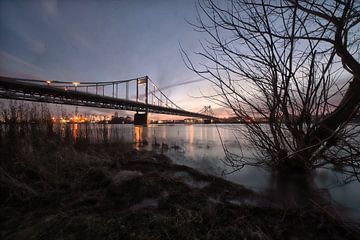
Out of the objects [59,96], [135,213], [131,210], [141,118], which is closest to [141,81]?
[141,118]

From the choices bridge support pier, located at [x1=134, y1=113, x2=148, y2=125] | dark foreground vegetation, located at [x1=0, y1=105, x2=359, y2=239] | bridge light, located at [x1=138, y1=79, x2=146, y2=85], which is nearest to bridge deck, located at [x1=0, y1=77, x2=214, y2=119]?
bridge support pier, located at [x1=134, y1=113, x2=148, y2=125]

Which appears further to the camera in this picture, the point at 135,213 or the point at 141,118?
the point at 141,118

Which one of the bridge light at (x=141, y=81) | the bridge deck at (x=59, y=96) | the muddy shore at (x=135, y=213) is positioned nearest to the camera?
the muddy shore at (x=135, y=213)

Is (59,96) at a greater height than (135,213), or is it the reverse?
(59,96)

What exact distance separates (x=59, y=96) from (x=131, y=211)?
35.9 m

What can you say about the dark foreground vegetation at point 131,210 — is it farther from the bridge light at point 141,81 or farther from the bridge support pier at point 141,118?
the bridge light at point 141,81

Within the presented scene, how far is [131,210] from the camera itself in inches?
84.0

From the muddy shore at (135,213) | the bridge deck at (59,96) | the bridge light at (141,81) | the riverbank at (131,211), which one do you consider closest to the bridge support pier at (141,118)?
the bridge deck at (59,96)

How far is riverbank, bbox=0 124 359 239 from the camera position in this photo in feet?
5.42

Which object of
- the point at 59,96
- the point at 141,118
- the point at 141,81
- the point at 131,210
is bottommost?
the point at 131,210

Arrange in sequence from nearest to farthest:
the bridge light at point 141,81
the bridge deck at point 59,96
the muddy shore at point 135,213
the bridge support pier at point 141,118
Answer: the muddy shore at point 135,213 → the bridge deck at point 59,96 → the bridge support pier at point 141,118 → the bridge light at point 141,81

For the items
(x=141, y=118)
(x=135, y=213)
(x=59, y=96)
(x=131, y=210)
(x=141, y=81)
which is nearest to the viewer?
(x=135, y=213)

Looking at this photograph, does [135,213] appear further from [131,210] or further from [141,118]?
[141,118]

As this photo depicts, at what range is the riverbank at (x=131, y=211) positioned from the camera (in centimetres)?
165
